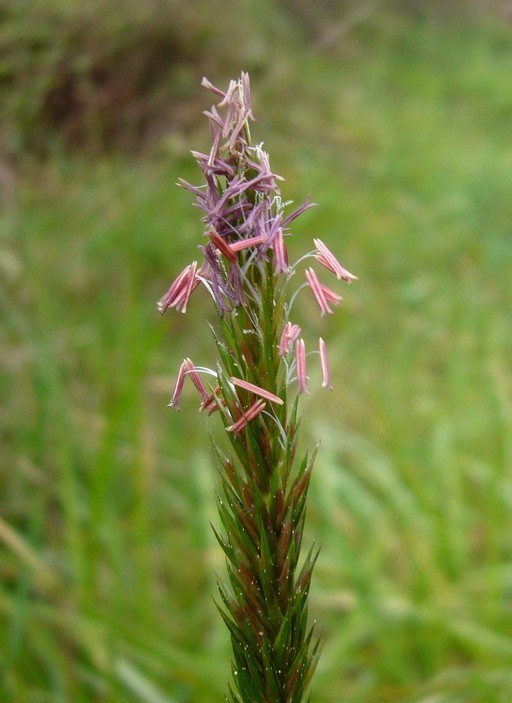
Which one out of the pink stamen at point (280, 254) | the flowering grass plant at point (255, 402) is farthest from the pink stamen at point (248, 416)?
the pink stamen at point (280, 254)

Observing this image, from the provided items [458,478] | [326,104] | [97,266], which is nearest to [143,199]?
[97,266]

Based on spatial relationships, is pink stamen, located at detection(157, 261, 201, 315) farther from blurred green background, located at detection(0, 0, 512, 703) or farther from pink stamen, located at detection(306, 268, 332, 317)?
blurred green background, located at detection(0, 0, 512, 703)

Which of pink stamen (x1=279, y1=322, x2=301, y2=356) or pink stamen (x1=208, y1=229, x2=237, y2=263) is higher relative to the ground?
pink stamen (x1=208, y1=229, x2=237, y2=263)

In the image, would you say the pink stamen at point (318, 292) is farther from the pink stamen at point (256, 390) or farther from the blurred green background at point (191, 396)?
the blurred green background at point (191, 396)

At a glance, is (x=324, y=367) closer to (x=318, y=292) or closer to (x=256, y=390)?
(x=318, y=292)

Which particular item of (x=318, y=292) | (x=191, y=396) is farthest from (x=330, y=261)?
(x=191, y=396)

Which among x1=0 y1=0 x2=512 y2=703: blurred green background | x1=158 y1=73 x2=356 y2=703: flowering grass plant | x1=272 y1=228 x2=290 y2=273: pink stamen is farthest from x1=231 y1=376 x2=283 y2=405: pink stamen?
x1=0 y1=0 x2=512 y2=703: blurred green background

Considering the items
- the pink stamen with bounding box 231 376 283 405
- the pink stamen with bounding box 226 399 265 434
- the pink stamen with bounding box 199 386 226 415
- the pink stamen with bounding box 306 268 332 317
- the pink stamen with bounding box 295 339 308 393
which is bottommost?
the pink stamen with bounding box 226 399 265 434
